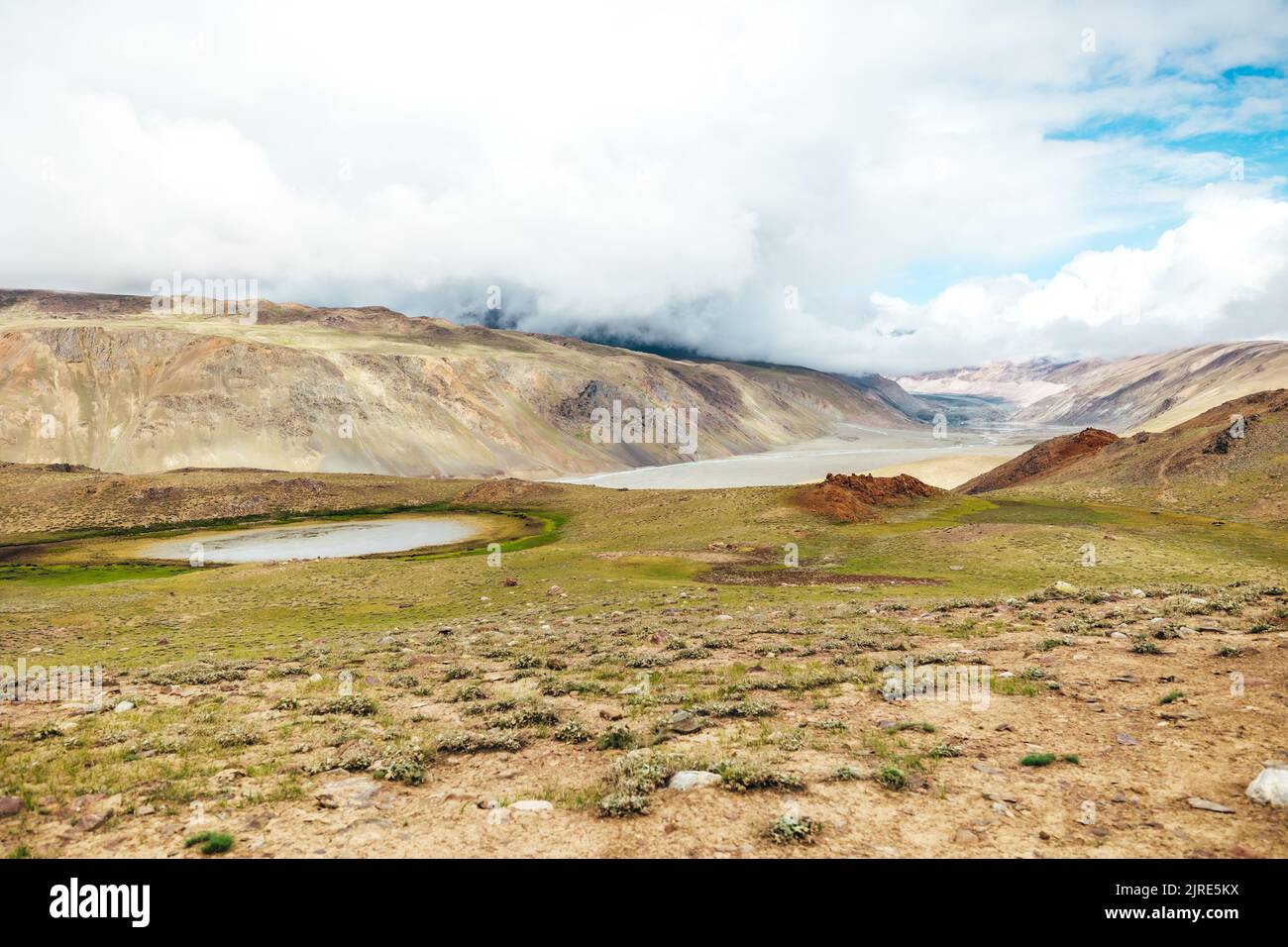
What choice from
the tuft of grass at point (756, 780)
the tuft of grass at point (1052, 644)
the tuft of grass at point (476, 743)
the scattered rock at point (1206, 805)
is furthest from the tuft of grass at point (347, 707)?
the tuft of grass at point (1052, 644)

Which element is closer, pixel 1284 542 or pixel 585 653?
pixel 585 653

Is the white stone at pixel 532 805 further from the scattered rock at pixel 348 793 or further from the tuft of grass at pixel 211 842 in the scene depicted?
the tuft of grass at pixel 211 842

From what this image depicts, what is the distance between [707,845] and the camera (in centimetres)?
802

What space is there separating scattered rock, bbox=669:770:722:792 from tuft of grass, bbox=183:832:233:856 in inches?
230

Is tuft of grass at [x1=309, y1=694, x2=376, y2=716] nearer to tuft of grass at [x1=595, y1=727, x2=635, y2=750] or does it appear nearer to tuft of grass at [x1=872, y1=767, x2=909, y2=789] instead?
tuft of grass at [x1=595, y1=727, x2=635, y2=750]

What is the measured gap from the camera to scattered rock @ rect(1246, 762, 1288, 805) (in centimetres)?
786

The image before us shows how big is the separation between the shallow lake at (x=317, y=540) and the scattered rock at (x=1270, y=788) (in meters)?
69.9

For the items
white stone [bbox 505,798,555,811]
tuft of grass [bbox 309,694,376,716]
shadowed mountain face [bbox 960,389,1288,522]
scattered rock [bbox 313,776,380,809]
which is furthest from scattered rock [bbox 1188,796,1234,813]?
shadowed mountain face [bbox 960,389,1288,522]

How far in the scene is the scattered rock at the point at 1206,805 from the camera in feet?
26.2

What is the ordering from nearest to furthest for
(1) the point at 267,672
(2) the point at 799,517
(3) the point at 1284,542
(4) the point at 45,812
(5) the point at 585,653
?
(4) the point at 45,812 → (1) the point at 267,672 → (5) the point at 585,653 → (3) the point at 1284,542 → (2) the point at 799,517

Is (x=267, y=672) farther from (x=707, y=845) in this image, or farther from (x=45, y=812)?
(x=707, y=845)
